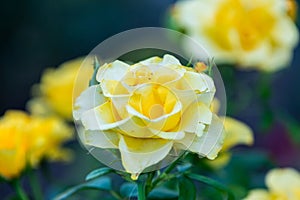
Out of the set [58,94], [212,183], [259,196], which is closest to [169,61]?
[212,183]

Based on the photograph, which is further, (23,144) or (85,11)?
(85,11)

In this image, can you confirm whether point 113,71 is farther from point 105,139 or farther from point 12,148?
point 12,148

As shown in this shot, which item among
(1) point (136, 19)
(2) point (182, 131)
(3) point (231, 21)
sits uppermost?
(2) point (182, 131)

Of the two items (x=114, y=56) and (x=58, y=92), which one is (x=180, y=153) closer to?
(x=114, y=56)

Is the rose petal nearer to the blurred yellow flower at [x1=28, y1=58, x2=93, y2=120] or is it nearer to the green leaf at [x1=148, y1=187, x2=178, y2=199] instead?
the green leaf at [x1=148, y1=187, x2=178, y2=199]

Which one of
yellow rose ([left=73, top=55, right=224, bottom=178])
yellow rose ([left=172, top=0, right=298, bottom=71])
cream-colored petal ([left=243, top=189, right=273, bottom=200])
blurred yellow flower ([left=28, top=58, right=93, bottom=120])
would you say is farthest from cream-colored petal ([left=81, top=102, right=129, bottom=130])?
blurred yellow flower ([left=28, top=58, right=93, bottom=120])

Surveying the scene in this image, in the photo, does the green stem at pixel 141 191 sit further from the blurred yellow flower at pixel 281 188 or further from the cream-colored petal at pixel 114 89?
the blurred yellow flower at pixel 281 188

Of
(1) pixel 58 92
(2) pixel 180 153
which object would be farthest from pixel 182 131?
(1) pixel 58 92

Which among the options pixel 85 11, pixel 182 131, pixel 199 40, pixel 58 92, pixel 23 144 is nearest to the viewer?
pixel 182 131
